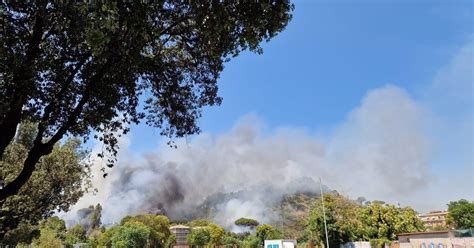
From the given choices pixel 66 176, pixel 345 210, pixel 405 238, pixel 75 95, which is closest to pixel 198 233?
pixel 345 210

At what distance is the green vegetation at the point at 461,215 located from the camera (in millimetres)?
68000

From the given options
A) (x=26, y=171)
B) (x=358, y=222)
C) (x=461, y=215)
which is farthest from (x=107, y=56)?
(x=461, y=215)

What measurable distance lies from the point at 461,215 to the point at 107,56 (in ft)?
267

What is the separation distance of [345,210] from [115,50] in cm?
4744

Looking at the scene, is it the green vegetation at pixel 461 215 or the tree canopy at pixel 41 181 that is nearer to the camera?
the tree canopy at pixel 41 181

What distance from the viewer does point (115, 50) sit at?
21.4 ft

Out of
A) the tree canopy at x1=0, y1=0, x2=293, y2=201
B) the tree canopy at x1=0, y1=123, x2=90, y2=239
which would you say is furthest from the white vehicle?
the tree canopy at x1=0, y1=0, x2=293, y2=201

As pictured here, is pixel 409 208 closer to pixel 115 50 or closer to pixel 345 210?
pixel 345 210

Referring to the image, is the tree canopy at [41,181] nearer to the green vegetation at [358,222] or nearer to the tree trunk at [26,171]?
the tree trunk at [26,171]

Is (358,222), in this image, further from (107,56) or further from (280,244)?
(107,56)

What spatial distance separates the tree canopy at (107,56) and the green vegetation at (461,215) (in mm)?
74911

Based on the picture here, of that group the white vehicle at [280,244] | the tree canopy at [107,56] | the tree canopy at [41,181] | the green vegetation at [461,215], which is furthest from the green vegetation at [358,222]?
the tree canopy at [107,56]

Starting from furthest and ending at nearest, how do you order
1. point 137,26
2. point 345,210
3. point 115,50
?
point 345,210 < point 115,50 < point 137,26

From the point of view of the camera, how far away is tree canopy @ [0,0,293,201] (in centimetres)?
606
